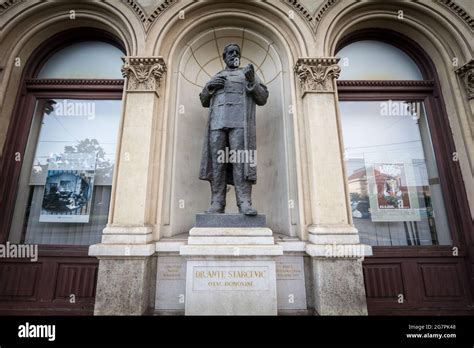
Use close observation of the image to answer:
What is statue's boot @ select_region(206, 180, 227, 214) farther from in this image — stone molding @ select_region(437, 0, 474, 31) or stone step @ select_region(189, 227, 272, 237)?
stone molding @ select_region(437, 0, 474, 31)

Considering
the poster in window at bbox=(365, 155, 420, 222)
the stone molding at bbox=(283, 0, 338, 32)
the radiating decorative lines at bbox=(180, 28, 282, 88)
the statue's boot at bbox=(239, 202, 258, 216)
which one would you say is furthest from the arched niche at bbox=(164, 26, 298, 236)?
the poster in window at bbox=(365, 155, 420, 222)

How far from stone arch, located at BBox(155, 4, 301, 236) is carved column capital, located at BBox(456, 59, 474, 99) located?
3.84 meters

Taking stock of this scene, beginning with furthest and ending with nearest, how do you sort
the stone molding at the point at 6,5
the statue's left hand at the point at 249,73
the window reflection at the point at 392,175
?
the stone molding at the point at 6,5 → the window reflection at the point at 392,175 → the statue's left hand at the point at 249,73

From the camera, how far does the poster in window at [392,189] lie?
5.27 metres

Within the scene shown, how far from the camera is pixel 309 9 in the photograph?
5.36 metres

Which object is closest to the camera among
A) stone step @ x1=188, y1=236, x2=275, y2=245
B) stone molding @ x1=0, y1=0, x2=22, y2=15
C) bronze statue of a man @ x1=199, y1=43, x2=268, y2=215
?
stone step @ x1=188, y1=236, x2=275, y2=245

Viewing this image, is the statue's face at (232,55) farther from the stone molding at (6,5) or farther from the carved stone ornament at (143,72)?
the stone molding at (6,5)

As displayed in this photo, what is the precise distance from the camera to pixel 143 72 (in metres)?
4.83

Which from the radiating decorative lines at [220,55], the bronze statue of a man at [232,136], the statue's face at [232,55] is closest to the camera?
the bronze statue of a man at [232,136]

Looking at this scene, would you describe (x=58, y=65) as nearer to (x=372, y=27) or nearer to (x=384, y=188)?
(x=372, y=27)

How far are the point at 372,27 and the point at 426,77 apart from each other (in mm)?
1967

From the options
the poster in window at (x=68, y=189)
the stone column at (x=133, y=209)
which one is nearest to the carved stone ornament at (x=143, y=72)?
the stone column at (x=133, y=209)

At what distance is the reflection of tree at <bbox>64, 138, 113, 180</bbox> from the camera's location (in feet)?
18.0

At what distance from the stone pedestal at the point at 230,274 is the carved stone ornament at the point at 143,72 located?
3.31 meters
